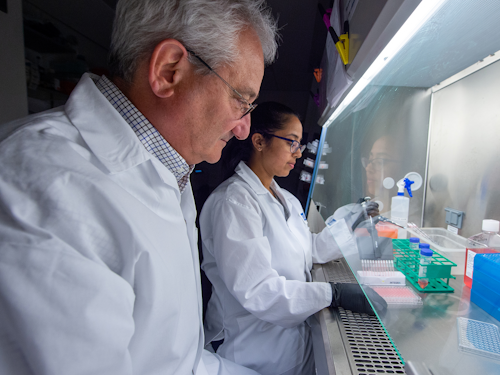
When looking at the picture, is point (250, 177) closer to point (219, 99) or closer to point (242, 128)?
point (242, 128)

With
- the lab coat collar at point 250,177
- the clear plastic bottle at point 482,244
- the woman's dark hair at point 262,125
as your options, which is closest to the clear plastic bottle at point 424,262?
the clear plastic bottle at point 482,244

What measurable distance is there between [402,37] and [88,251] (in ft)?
3.63

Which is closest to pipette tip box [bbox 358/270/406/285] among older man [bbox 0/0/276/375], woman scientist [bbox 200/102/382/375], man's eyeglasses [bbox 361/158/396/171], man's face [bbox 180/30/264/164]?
woman scientist [bbox 200/102/382/375]

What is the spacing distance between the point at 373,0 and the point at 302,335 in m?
Answer: 1.45

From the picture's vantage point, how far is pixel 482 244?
3.62 ft

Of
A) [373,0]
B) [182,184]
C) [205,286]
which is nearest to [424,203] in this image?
[373,0]

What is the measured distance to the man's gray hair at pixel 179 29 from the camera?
A: 82 cm

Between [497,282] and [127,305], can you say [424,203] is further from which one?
[127,305]

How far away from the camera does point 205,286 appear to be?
5.97 ft

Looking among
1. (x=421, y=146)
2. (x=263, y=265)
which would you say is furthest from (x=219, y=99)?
(x=421, y=146)

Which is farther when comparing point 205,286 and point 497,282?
point 205,286

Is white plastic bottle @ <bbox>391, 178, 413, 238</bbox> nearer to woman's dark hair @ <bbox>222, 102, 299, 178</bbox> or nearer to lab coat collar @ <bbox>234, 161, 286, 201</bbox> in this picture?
lab coat collar @ <bbox>234, 161, 286, 201</bbox>

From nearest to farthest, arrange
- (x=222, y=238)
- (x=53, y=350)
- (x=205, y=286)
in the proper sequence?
1. (x=53, y=350)
2. (x=222, y=238)
3. (x=205, y=286)

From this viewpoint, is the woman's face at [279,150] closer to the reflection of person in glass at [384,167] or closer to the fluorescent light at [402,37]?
the fluorescent light at [402,37]
